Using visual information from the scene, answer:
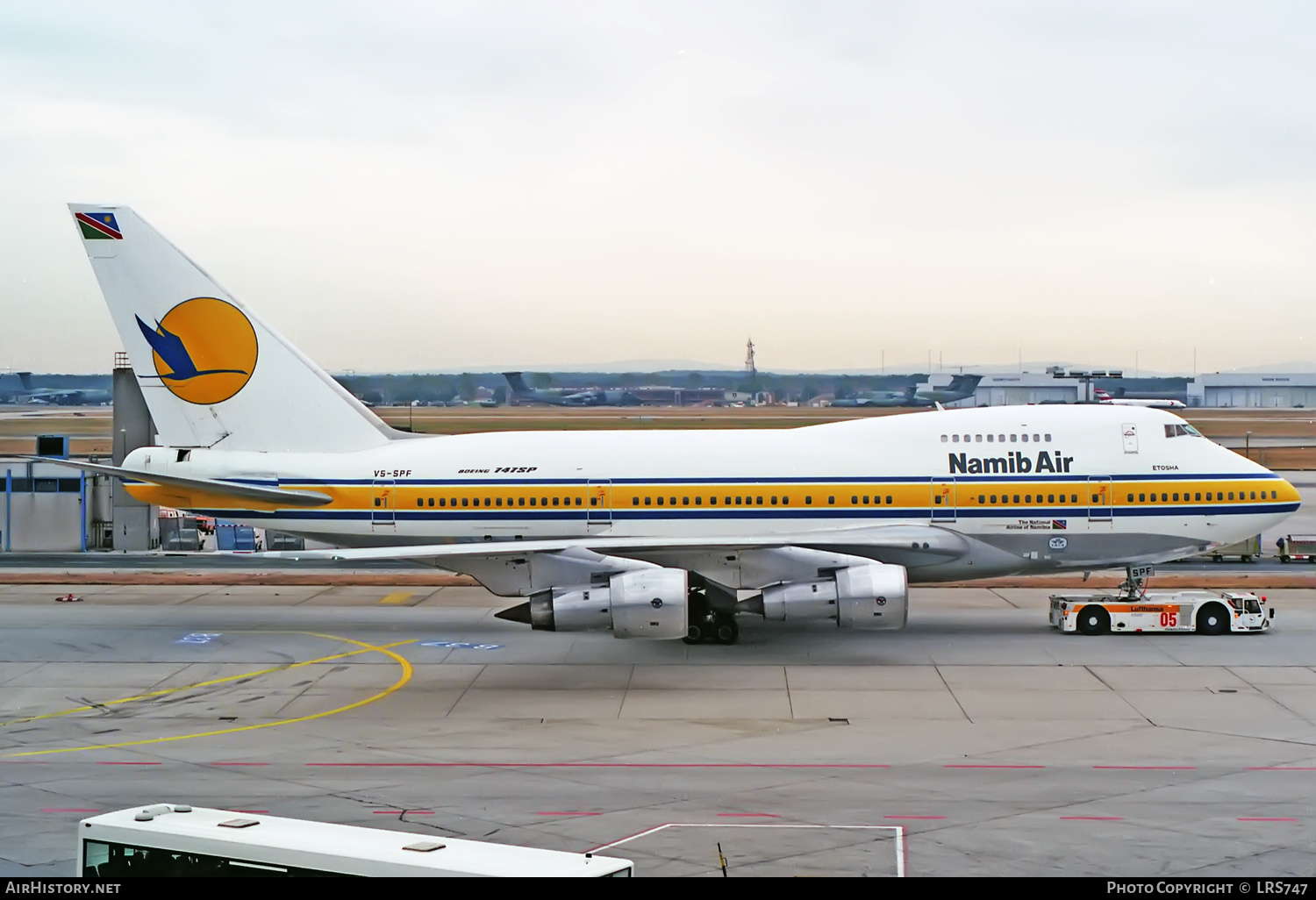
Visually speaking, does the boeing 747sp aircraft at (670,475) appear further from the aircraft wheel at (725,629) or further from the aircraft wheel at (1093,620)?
the aircraft wheel at (1093,620)

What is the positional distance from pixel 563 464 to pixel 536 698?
8475 millimetres

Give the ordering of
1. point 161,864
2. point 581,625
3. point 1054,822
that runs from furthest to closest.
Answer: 1. point 581,625
2. point 1054,822
3. point 161,864

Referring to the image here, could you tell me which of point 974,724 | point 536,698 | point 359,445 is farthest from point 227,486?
point 974,724

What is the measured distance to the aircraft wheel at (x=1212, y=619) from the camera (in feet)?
107

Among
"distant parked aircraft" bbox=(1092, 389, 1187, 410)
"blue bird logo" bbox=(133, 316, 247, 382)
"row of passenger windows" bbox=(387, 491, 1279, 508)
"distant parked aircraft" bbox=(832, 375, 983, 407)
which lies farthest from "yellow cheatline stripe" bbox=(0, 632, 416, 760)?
"distant parked aircraft" bbox=(832, 375, 983, 407)

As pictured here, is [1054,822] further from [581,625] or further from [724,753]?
[581,625]

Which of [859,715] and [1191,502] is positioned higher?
[1191,502]

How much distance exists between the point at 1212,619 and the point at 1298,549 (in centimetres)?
1969

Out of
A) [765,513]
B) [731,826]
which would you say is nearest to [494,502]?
[765,513]

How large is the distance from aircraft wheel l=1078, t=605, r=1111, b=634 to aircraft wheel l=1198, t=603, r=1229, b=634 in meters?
2.27

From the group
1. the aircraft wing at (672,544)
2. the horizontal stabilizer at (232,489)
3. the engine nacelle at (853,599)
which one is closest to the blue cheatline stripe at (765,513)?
the horizontal stabilizer at (232,489)

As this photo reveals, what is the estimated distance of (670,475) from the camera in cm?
3309

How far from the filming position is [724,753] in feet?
71.3

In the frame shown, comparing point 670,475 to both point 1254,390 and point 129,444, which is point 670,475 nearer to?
point 129,444
